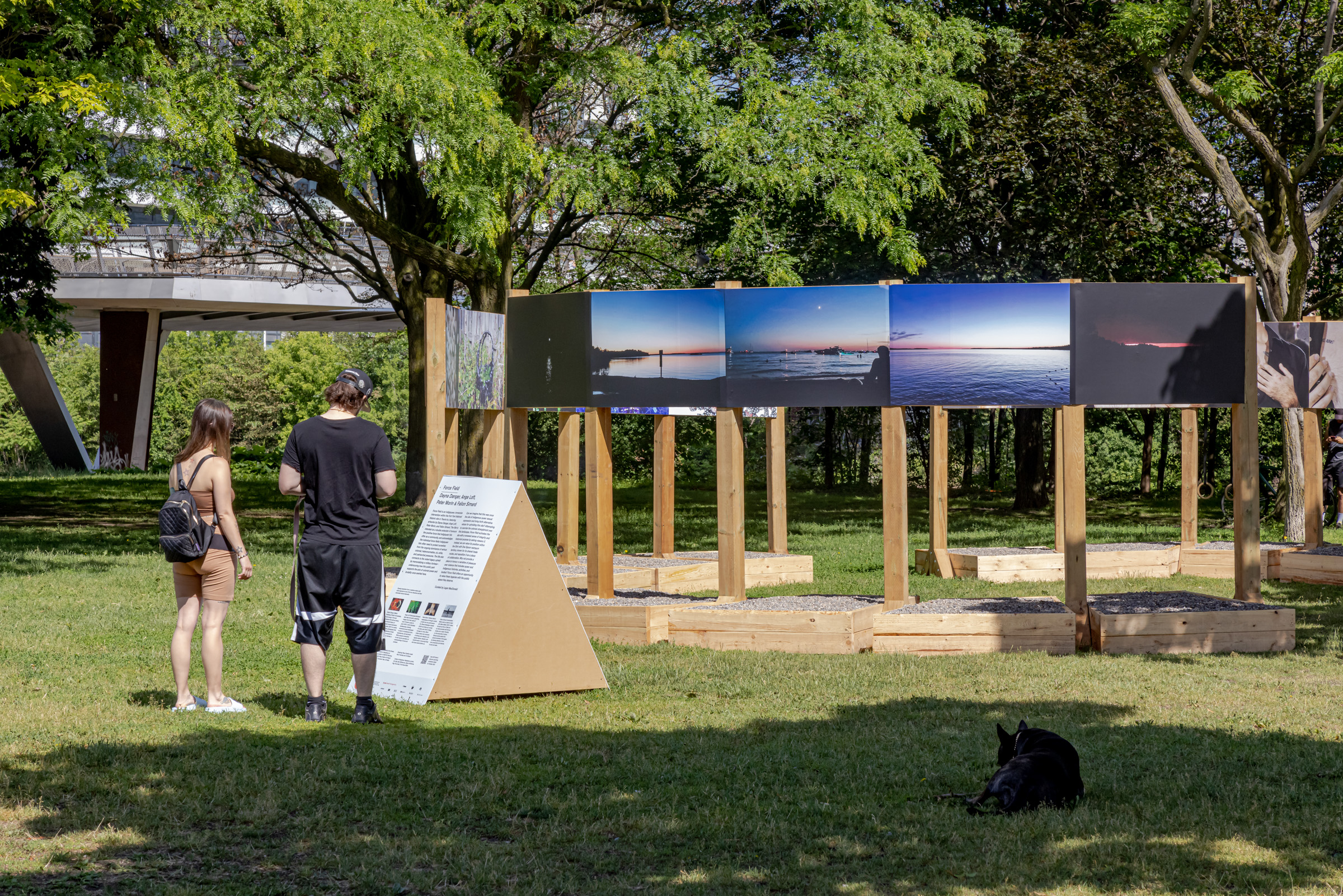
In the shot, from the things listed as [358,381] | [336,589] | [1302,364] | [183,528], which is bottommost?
[336,589]

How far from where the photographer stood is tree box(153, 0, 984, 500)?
14.2 m

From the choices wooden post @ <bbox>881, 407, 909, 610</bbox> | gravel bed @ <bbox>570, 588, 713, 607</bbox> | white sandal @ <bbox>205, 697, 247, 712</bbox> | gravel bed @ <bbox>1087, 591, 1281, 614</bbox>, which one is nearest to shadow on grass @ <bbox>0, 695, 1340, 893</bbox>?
white sandal @ <bbox>205, 697, 247, 712</bbox>

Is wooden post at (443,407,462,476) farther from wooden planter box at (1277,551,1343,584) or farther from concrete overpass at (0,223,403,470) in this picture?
concrete overpass at (0,223,403,470)

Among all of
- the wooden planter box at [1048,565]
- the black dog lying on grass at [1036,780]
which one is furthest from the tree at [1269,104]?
the black dog lying on grass at [1036,780]

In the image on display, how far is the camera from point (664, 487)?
14.7 metres

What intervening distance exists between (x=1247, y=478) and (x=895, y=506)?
3004mm

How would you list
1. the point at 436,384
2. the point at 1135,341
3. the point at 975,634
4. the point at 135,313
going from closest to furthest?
the point at 975,634, the point at 436,384, the point at 1135,341, the point at 135,313

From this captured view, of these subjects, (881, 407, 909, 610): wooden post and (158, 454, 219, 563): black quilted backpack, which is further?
(881, 407, 909, 610): wooden post

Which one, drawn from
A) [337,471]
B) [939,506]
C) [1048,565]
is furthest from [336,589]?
[1048,565]

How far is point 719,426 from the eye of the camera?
1038cm

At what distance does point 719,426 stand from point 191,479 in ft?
15.6

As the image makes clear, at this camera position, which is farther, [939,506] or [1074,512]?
[939,506]

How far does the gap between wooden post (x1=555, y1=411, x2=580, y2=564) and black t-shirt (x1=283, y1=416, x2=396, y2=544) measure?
5.00m

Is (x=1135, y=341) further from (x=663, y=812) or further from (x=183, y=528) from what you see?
(x=183, y=528)
